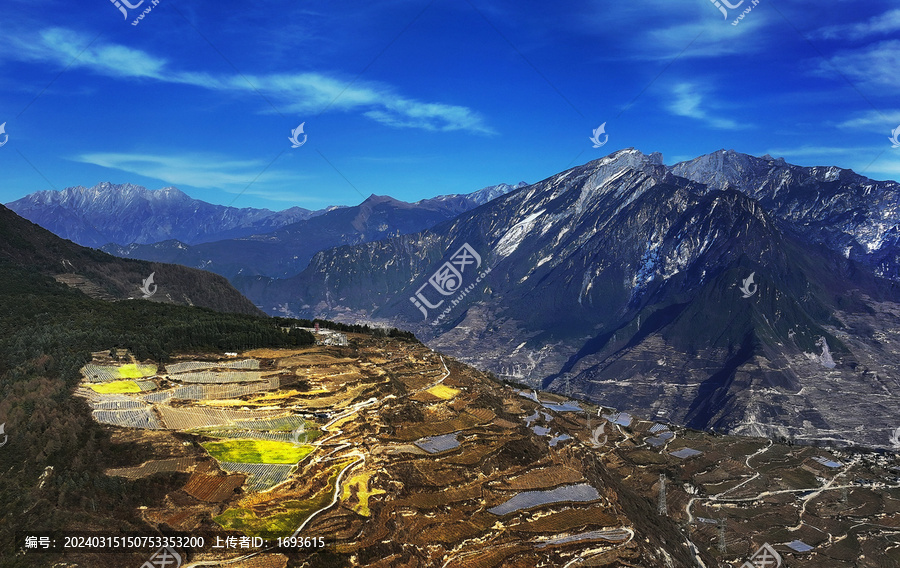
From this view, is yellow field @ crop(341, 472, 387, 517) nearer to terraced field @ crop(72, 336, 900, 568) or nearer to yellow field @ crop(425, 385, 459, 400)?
terraced field @ crop(72, 336, 900, 568)

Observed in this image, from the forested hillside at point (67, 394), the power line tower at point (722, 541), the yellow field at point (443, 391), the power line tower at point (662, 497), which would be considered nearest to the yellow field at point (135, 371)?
the forested hillside at point (67, 394)

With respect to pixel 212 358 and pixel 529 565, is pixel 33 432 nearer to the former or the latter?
pixel 212 358

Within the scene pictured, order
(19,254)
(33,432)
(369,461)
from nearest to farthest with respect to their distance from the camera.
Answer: (33,432) < (369,461) < (19,254)

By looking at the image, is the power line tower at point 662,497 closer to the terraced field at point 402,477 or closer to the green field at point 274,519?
the terraced field at point 402,477

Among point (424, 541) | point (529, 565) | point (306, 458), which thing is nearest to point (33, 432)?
point (306, 458)

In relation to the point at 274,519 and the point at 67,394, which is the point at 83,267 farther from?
the point at 274,519

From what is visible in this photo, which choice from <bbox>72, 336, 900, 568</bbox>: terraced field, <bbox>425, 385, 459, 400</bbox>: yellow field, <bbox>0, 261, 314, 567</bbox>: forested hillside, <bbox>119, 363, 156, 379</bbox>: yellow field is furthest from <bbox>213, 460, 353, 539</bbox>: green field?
<bbox>119, 363, 156, 379</bbox>: yellow field
